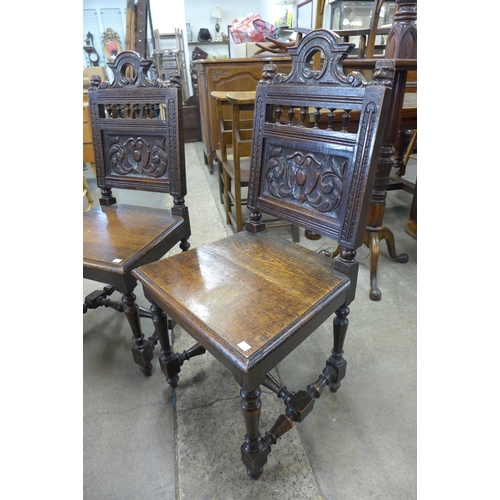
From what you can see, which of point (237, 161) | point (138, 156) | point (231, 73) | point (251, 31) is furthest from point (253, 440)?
point (251, 31)

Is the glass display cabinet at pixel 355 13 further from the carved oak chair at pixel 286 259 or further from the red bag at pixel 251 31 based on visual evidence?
the carved oak chair at pixel 286 259

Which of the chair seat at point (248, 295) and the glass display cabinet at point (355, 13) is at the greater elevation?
the glass display cabinet at point (355, 13)

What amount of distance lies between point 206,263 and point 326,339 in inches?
30.2

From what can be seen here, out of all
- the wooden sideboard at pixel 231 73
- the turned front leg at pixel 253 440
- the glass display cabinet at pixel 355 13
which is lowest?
the turned front leg at pixel 253 440

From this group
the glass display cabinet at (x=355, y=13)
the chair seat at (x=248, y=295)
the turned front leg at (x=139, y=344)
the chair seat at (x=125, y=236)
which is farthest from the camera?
the glass display cabinet at (x=355, y=13)

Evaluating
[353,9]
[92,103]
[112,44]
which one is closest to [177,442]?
[92,103]

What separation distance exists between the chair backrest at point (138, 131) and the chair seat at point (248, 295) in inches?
17.9

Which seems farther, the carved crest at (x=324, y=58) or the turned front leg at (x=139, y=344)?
the turned front leg at (x=139, y=344)

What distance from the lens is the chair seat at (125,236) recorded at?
45.4 inches

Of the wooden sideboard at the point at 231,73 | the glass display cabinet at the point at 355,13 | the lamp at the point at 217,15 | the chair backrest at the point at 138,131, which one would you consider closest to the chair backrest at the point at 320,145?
the chair backrest at the point at 138,131

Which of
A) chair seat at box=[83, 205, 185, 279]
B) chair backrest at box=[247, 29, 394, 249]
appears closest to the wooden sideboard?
chair seat at box=[83, 205, 185, 279]

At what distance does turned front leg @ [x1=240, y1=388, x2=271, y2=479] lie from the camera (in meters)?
0.84

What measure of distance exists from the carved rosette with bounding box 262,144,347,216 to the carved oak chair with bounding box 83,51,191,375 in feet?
1.36
